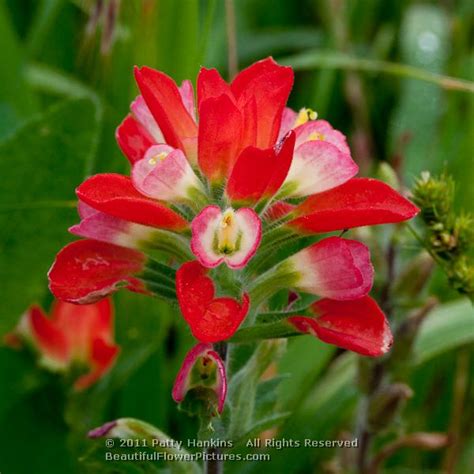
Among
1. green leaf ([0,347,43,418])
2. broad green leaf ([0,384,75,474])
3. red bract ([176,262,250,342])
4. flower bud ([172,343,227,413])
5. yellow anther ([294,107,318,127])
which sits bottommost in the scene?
broad green leaf ([0,384,75,474])

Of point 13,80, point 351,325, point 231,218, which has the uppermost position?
point 13,80

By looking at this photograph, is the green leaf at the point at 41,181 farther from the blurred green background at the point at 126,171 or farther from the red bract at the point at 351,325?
the red bract at the point at 351,325

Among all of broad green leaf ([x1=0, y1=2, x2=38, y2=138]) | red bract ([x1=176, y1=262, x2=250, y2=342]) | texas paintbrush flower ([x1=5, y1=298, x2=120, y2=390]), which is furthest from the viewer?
broad green leaf ([x1=0, y1=2, x2=38, y2=138])

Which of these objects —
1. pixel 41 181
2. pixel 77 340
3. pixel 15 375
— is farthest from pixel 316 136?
pixel 15 375

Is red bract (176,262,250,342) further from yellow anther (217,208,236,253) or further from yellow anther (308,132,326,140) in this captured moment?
yellow anther (308,132,326,140)

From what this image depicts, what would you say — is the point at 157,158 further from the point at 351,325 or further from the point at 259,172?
the point at 351,325

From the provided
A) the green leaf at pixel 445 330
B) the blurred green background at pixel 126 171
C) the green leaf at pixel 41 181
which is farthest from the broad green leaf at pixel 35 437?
the green leaf at pixel 445 330

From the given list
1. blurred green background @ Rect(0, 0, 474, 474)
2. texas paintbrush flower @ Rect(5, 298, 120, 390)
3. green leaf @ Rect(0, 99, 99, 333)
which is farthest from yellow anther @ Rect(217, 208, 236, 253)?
texas paintbrush flower @ Rect(5, 298, 120, 390)
